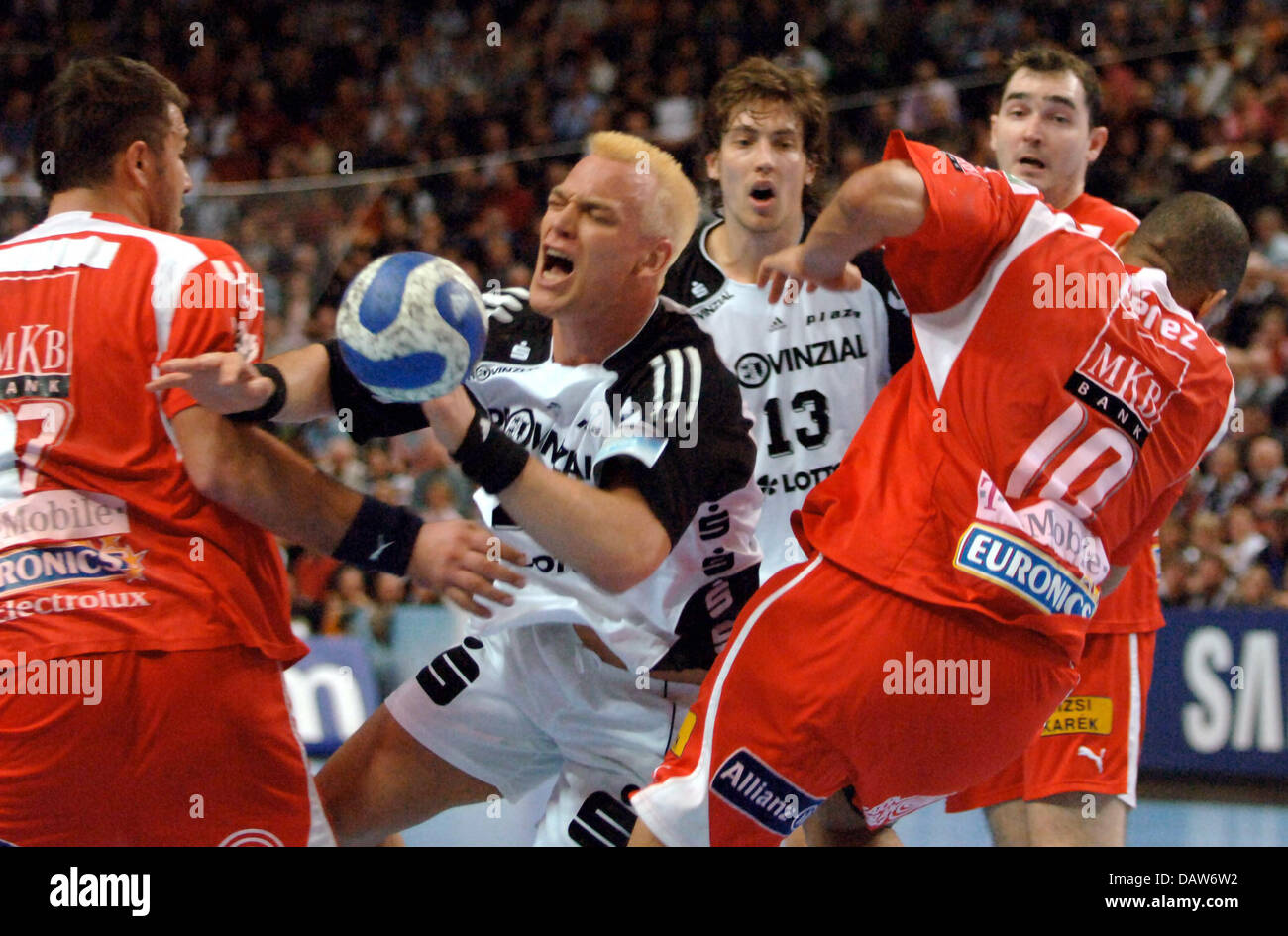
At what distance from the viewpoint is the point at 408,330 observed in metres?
3.11

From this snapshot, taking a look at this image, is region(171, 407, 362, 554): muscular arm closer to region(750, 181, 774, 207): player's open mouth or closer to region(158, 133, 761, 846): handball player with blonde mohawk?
region(158, 133, 761, 846): handball player with blonde mohawk

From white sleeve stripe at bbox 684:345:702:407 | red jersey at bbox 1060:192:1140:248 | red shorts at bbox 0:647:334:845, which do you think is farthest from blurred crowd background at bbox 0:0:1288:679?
red shorts at bbox 0:647:334:845

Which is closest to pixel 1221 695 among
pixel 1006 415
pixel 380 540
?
pixel 1006 415

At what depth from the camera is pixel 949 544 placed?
3.38 metres

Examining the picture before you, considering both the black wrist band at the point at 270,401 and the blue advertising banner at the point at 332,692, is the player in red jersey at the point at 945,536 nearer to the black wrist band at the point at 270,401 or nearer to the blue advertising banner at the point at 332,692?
the black wrist band at the point at 270,401

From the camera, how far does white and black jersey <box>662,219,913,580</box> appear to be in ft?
16.5

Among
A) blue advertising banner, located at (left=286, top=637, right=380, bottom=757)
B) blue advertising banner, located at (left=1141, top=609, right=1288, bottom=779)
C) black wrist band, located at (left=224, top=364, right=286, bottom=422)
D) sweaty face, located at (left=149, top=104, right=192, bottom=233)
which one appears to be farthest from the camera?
A: blue advertising banner, located at (left=286, top=637, right=380, bottom=757)

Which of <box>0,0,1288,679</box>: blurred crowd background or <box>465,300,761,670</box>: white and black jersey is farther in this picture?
<box>0,0,1288,679</box>: blurred crowd background

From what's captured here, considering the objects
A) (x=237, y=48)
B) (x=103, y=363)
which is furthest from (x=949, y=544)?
(x=237, y=48)

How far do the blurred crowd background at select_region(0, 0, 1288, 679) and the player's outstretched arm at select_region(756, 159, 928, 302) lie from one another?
4.32m

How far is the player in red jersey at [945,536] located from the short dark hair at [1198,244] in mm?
495

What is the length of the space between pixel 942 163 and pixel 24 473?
2351mm

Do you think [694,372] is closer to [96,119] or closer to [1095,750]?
[96,119]

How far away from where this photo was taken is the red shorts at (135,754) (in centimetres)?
327
